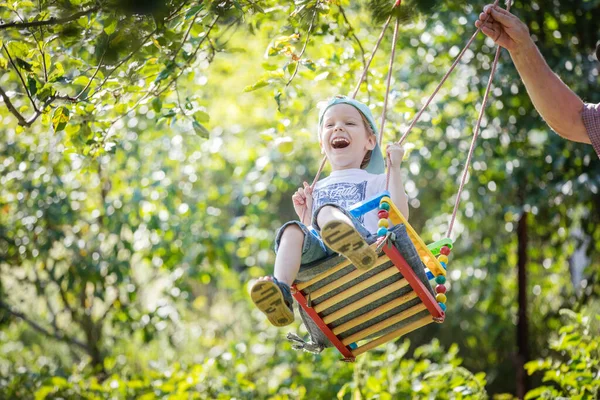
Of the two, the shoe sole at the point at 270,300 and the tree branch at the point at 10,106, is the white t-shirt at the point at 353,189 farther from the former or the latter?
the tree branch at the point at 10,106

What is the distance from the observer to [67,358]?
6945 mm

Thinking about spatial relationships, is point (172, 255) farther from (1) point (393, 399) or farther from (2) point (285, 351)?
(1) point (393, 399)

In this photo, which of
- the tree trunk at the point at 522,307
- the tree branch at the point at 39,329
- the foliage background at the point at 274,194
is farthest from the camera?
the tree branch at the point at 39,329

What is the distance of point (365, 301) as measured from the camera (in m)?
2.49

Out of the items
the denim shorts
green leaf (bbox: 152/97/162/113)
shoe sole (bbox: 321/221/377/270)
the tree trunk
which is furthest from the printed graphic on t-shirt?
the tree trunk

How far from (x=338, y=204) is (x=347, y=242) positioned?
1.19 ft

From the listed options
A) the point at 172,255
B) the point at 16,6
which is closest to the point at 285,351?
the point at 172,255

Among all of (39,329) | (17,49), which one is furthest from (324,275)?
(39,329)

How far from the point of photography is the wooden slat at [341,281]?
2.32 m

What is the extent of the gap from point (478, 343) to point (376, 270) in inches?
165

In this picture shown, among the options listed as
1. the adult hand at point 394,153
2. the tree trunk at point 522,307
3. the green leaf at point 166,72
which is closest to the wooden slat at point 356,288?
the adult hand at point 394,153

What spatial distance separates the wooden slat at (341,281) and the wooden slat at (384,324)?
22 centimetres

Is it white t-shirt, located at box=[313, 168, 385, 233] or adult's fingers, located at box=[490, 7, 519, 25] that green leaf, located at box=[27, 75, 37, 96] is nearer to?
white t-shirt, located at box=[313, 168, 385, 233]

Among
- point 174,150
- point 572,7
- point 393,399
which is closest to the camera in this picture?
point 393,399
